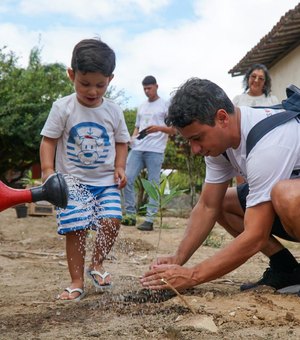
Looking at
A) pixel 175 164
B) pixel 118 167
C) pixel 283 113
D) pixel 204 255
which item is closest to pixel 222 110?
pixel 283 113

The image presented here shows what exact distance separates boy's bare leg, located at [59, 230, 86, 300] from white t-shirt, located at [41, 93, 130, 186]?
12.0 inches

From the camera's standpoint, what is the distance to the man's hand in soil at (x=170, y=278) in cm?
264

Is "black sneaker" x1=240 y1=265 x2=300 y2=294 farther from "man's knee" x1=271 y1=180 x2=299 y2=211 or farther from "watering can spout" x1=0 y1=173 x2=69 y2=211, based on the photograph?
"watering can spout" x1=0 y1=173 x2=69 y2=211

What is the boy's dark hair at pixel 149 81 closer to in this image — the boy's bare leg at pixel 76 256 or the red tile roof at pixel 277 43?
the red tile roof at pixel 277 43

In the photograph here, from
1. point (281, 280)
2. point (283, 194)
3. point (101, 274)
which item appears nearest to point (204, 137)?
point (283, 194)

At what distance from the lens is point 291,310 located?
2576mm

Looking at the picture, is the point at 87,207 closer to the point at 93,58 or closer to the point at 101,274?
the point at 101,274

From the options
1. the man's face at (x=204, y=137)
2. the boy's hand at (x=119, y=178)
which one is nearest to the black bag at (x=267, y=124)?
the man's face at (x=204, y=137)

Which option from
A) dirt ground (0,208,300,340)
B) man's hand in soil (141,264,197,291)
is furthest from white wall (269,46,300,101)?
man's hand in soil (141,264,197,291)

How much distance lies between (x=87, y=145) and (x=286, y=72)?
8.56 m

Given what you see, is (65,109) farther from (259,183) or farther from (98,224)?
(259,183)

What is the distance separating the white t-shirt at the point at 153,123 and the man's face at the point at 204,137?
13.9 ft

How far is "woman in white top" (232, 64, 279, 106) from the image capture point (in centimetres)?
566

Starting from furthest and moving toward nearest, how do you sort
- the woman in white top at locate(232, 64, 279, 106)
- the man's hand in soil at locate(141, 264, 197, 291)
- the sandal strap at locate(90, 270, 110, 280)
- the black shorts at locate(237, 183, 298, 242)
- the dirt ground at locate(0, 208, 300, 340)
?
the woman in white top at locate(232, 64, 279, 106)
the sandal strap at locate(90, 270, 110, 280)
the black shorts at locate(237, 183, 298, 242)
the man's hand in soil at locate(141, 264, 197, 291)
the dirt ground at locate(0, 208, 300, 340)
